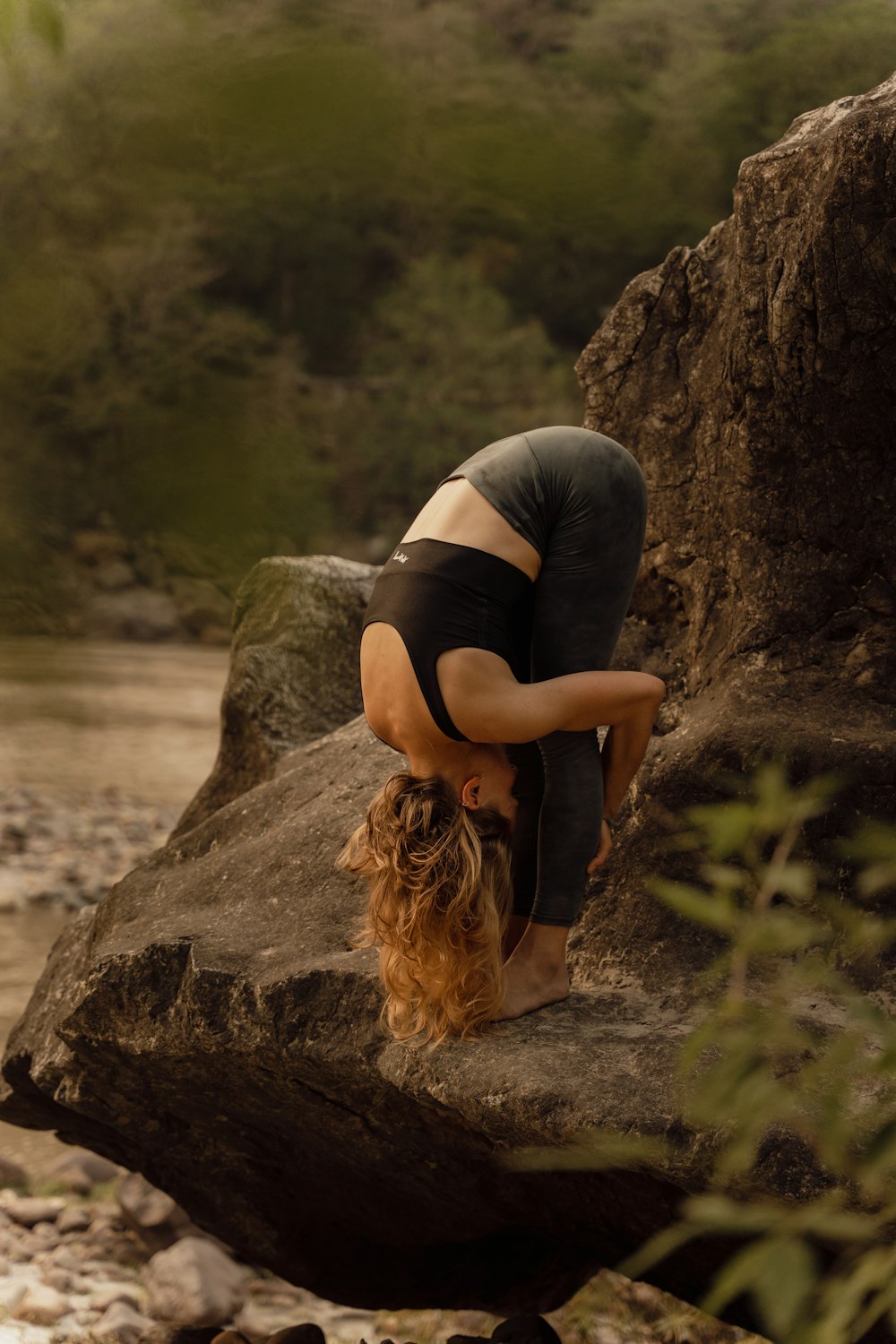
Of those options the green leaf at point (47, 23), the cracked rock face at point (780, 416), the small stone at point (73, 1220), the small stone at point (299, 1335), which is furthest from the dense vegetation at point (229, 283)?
the small stone at point (73, 1220)

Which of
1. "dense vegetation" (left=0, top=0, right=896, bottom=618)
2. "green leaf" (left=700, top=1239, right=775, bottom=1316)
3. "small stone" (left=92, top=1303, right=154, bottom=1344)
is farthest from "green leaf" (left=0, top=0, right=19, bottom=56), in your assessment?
"small stone" (left=92, top=1303, right=154, bottom=1344)

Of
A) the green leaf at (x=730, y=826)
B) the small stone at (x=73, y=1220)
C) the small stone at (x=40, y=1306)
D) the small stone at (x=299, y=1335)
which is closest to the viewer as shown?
the green leaf at (x=730, y=826)

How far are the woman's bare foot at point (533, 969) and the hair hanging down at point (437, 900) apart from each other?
0.06 m

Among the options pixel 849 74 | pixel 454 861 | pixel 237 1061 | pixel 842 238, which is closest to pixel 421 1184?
pixel 237 1061

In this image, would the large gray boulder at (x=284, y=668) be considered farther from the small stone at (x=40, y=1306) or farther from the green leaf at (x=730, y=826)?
the green leaf at (x=730, y=826)

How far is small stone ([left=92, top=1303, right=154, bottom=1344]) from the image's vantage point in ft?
9.74

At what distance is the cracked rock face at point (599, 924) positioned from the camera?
2240 mm

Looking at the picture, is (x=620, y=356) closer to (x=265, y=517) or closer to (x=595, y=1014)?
(x=595, y=1014)

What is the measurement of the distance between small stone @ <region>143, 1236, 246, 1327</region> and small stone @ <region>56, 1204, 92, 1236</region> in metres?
0.37

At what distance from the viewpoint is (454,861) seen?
6.94 ft

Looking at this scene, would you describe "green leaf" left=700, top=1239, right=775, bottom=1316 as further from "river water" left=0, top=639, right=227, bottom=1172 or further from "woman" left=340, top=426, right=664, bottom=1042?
"river water" left=0, top=639, right=227, bottom=1172

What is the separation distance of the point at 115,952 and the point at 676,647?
4.52 ft

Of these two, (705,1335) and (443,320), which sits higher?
(443,320)

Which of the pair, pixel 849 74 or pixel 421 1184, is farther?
pixel 849 74
